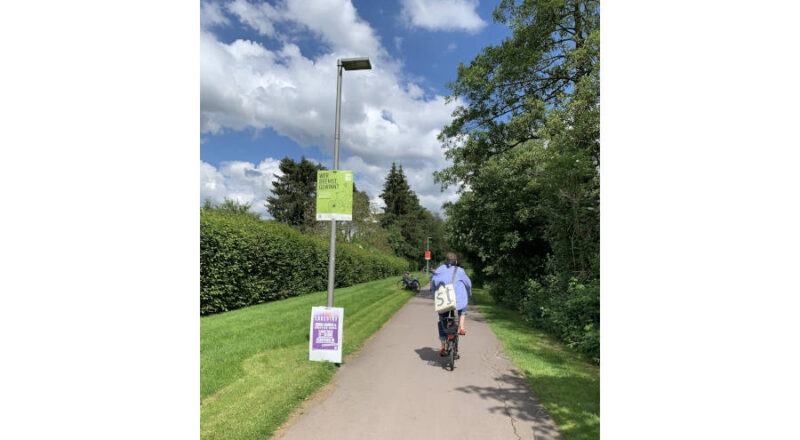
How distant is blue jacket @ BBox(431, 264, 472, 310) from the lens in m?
6.58

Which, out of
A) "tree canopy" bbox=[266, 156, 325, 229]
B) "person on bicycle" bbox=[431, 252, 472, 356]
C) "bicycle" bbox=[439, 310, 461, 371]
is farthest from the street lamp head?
"tree canopy" bbox=[266, 156, 325, 229]

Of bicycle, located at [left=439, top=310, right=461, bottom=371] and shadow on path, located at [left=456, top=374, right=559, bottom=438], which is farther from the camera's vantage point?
bicycle, located at [left=439, top=310, right=461, bottom=371]

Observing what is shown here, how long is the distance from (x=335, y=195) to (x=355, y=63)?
2218mm

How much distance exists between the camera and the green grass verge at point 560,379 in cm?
402

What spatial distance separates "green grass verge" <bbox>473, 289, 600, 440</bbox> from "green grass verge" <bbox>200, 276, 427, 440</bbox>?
2760 millimetres

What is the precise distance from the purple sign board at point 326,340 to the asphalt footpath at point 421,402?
0.27 m

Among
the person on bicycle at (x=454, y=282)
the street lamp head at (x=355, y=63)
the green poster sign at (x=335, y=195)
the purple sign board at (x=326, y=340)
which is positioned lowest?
the purple sign board at (x=326, y=340)

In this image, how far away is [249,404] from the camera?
13.9 ft

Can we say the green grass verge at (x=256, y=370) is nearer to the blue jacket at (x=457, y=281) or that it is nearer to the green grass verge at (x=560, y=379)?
the blue jacket at (x=457, y=281)

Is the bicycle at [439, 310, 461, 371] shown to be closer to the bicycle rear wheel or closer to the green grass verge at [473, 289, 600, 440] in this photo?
the bicycle rear wheel

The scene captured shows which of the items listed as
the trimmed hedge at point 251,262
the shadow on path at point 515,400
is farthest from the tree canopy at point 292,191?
the shadow on path at point 515,400

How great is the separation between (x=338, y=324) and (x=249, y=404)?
6.64 feet

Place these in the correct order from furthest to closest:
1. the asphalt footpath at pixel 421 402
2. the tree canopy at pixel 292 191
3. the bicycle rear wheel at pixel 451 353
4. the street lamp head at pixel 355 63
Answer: the tree canopy at pixel 292 191, the street lamp head at pixel 355 63, the bicycle rear wheel at pixel 451 353, the asphalt footpath at pixel 421 402
